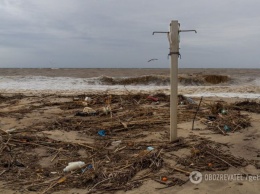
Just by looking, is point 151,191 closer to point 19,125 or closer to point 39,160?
point 39,160

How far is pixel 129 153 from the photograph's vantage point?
369 centimetres

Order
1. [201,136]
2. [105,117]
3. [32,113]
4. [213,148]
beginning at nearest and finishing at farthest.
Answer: [213,148], [201,136], [105,117], [32,113]

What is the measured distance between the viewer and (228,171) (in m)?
3.02

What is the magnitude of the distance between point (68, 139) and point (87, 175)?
4.79 ft

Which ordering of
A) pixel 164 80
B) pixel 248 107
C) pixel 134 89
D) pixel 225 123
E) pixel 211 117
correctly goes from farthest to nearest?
pixel 164 80, pixel 134 89, pixel 248 107, pixel 211 117, pixel 225 123

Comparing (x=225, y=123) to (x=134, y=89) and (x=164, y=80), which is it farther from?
(x=164, y=80)

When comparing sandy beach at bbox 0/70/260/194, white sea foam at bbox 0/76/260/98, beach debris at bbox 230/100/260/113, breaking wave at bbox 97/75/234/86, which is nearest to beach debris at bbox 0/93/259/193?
sandy beach at bbox 0/70/260/194

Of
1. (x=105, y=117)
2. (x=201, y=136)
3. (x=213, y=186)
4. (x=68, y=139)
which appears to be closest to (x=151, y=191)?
(x=213, y=186)

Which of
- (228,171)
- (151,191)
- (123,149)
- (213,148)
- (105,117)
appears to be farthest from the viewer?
(105,117)

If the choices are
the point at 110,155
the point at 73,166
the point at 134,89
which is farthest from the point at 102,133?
the point at 134,89

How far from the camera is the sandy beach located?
2.84m

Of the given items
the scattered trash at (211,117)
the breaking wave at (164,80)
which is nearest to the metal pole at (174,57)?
the scattered trash at (211,117)

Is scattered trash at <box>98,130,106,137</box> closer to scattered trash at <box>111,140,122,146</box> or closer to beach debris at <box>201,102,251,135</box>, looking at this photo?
→ scattered trash at <box>111,140,122,146</box>

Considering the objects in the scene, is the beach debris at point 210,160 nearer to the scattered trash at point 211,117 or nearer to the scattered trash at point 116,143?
the scattered trash at point 116,143
